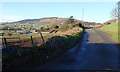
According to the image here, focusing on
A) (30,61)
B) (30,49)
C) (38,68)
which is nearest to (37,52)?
(30,49)

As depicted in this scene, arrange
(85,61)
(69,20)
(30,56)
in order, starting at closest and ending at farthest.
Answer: (30,56)
(85,61)
(69,20)

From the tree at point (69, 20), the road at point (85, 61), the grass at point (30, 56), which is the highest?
the grass at point (30, 56)

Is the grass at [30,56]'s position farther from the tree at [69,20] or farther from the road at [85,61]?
the tree at [69,20]

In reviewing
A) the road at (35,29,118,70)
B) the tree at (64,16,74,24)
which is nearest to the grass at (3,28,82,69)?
the road at (35,29,118,70)

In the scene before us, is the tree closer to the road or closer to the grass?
the road

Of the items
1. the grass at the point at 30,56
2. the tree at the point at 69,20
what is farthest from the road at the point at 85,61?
the tree at the point at 69,20

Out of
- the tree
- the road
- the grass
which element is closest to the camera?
the grass

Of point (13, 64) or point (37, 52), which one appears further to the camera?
point (37, 52)

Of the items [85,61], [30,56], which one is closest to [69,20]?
[85,61]

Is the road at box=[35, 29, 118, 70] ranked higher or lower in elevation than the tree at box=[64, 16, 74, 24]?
higher

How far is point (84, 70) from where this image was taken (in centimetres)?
1606

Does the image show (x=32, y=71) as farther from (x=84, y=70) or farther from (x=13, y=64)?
(x=84, y=70)

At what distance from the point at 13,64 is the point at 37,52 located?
4.64 m

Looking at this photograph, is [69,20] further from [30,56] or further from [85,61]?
[30,56]
